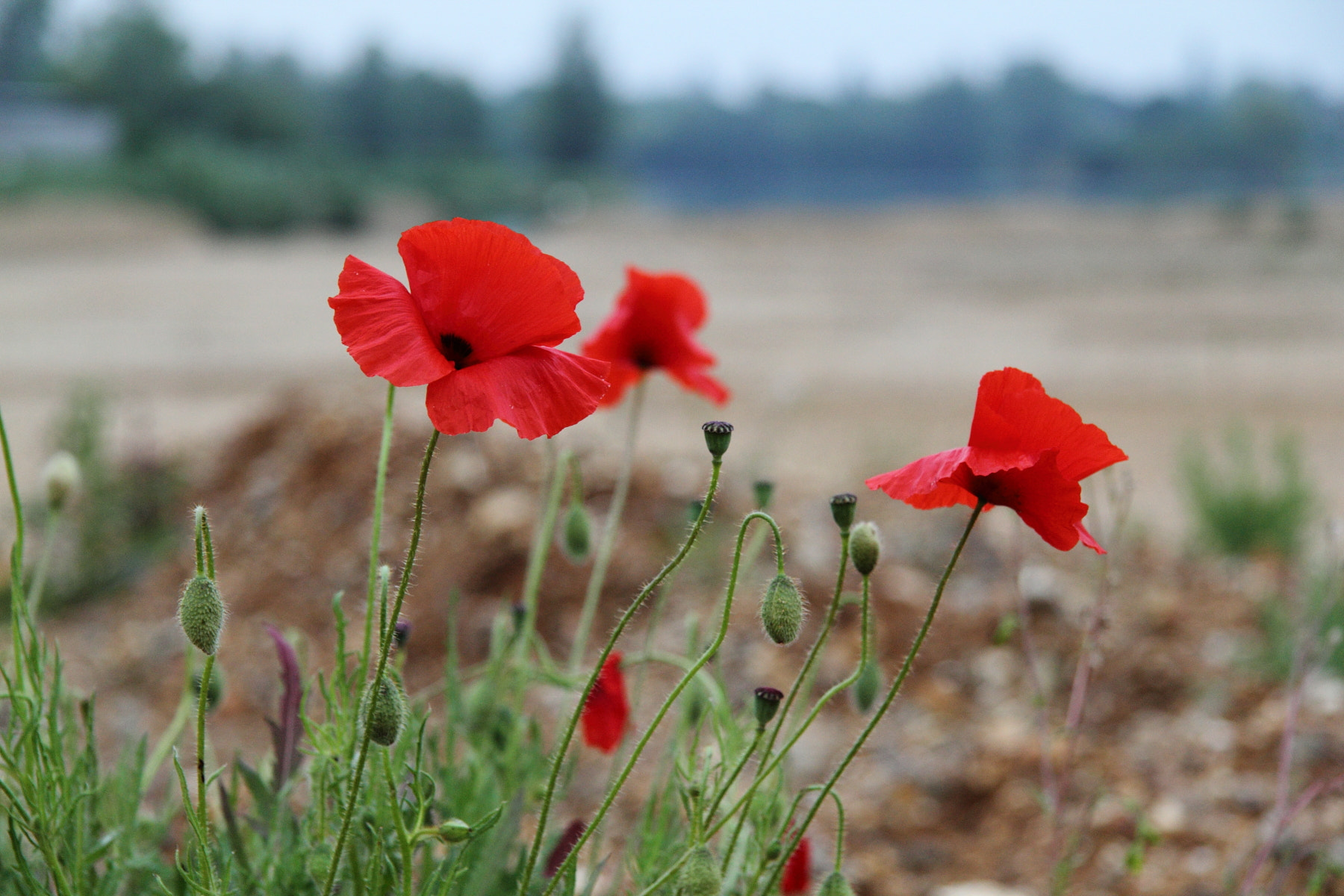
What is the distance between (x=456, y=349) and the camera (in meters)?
1.19

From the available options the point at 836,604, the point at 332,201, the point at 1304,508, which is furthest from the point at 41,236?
the point at 836,604

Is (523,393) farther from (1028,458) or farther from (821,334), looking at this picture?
(821,334)

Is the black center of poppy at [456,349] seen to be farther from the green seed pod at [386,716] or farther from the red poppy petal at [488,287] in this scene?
the green seed pod at [386,716]

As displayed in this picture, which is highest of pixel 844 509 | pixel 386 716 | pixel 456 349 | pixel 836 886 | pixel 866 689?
pixel 456 349

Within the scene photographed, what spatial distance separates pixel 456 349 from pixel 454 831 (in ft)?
1.53

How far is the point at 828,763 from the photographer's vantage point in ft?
10.1

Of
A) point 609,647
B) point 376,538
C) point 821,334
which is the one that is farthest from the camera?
point 821,334

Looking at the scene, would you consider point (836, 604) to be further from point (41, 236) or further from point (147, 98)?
point (147, 98)

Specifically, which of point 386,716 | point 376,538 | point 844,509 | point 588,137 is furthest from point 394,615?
point 588,137

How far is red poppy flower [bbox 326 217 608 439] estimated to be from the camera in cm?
110

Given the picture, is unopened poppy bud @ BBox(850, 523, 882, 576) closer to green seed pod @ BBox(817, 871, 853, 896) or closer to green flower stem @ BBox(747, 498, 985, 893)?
green flower stem @ BBox(747, 498, 985, 893)

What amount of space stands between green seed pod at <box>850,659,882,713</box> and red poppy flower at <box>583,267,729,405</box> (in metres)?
0.47

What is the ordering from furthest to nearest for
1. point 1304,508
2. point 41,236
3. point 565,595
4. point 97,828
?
point 41,236
point 1304,508
point 565,595
point 97,828

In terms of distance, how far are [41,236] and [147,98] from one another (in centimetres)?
2143
